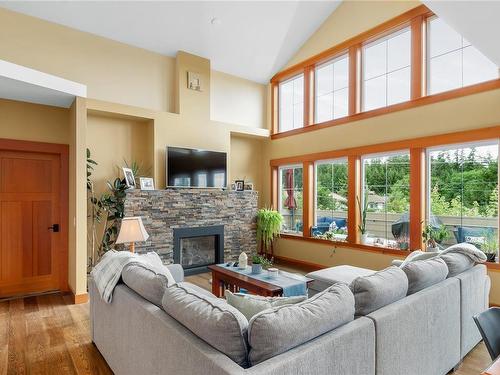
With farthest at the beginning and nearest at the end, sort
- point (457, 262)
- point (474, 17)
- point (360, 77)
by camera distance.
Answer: point (360, 77), point (457, 262), point (474, 17)

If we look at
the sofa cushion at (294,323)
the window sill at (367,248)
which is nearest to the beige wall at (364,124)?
the window sill at (367,248)

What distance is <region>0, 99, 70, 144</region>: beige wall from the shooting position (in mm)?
4109

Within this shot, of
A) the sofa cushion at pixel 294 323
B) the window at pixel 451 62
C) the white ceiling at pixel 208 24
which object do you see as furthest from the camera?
the white ceiling at pixel 208 24

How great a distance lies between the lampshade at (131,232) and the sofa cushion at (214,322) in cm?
190

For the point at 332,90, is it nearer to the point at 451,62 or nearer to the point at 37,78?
the point at 451,62

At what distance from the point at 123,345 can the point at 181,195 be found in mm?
3385

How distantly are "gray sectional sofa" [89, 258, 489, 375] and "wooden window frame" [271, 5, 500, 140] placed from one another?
105 inches

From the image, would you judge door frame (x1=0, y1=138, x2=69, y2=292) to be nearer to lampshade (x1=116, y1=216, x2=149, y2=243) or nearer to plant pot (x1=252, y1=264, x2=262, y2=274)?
lampshade (x1=116, y1=216, x2=149, y2=243)

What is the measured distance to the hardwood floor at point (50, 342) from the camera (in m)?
2.53

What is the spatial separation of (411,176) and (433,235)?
0.89 m

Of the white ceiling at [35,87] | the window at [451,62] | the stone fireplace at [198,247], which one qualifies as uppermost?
the window at [451,62]

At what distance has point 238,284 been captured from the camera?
11.7 ft

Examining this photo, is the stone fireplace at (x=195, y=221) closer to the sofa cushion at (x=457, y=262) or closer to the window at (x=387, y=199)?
the window at (x=387, y=199)

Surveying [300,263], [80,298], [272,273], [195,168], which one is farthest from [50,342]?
[300,263]
